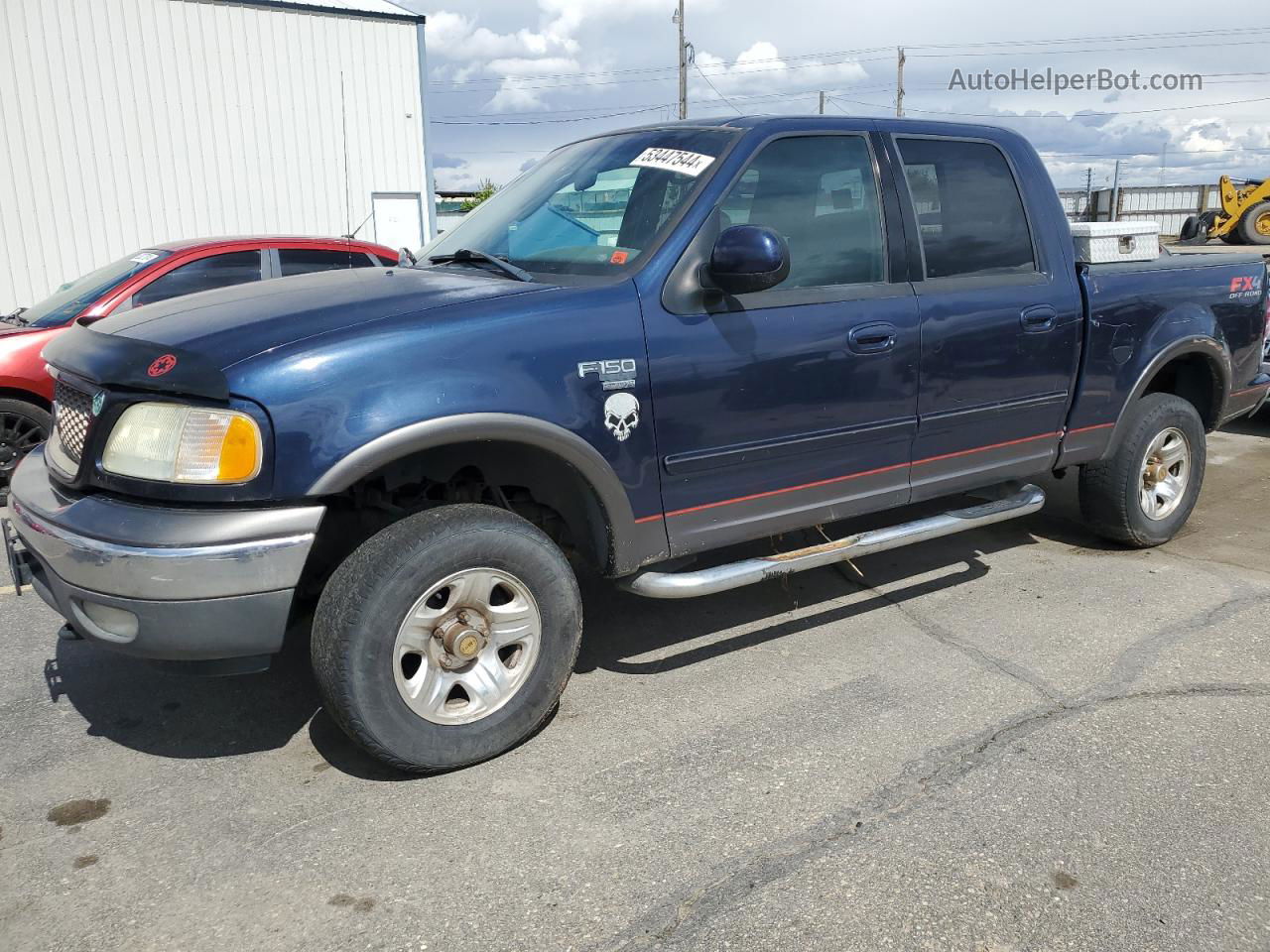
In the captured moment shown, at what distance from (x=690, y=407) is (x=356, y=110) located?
1656cm

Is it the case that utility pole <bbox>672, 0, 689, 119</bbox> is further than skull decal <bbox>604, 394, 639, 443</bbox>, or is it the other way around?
utility pole <bbox>672, 0, 689, 119</bbox>

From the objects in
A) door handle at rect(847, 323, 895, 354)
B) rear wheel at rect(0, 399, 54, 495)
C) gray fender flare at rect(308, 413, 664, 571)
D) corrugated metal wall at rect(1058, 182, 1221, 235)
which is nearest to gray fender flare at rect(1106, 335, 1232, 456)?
door handle at rect(847, 323, 895, 354)

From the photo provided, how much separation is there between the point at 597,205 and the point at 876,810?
2.28 metres

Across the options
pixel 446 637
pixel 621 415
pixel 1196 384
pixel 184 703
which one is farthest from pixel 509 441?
pixel 1196 384

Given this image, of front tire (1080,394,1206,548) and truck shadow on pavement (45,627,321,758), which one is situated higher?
front tire (1080,394,1206,548)

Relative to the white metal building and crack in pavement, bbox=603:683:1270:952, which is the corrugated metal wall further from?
crack in pavement, bbox=603:683:1270:952

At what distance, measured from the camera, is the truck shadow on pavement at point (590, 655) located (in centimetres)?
326

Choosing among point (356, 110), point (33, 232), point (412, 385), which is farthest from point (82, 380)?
point (356, 110)

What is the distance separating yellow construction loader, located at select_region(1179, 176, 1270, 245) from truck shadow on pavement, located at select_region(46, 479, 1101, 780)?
22.8 m

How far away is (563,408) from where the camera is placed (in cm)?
298

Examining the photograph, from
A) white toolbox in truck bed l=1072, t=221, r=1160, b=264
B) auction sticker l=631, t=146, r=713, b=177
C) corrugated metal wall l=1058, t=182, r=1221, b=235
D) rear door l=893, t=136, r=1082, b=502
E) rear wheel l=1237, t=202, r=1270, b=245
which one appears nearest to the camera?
auction sticker l=631, t=146, r=713, b=177

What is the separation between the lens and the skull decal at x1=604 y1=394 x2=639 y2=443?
308cm

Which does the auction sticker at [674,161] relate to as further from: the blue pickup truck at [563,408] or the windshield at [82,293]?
the windshield at [82,293]

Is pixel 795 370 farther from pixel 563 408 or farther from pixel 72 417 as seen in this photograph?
pixel 72 417
